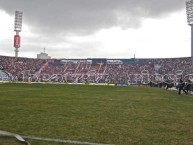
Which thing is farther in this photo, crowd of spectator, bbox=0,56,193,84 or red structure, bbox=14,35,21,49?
red structure, bbox=14,35,21,49

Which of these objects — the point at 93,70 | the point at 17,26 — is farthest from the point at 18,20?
the point at 93,70

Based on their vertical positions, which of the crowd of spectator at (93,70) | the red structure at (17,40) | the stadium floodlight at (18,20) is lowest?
the crowd of spectator at (93,70)

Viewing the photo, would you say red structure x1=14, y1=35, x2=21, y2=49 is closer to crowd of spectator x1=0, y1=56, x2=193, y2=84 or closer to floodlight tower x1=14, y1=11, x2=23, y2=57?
floodlight tower x1=14, y1=11, x2=23, y2=57

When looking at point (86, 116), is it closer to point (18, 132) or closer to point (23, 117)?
point (23, 117)

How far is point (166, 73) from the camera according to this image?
→ 9038cm

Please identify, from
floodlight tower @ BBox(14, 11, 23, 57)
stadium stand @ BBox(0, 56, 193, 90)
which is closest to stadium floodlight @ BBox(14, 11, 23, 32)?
floodlight tower @ BBox(14, 11, 23, 57)

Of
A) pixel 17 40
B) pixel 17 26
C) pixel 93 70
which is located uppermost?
pixel 17 26

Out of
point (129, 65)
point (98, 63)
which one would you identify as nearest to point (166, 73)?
point (129, 65)

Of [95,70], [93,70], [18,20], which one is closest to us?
[95,70]

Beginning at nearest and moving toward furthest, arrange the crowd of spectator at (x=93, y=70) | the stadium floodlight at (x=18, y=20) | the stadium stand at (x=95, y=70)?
1. the stadium stand at (x=95, y=70)
2. the crowd of spectator at (x=93, y=70)
3. the stadium floodlight at (x=18, y=20)

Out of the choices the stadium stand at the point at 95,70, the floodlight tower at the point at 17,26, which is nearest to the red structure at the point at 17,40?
the floodlight tower at the point at 17,26

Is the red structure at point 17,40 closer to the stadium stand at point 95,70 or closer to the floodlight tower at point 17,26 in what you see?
the floodlight tower at point 17,26

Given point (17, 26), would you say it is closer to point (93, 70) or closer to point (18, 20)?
point (18, 20)

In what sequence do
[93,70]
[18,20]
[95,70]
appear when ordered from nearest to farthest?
[95,70], [93,70], [18,20]
